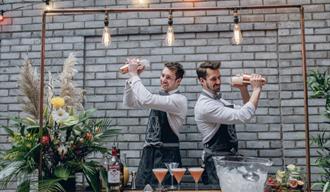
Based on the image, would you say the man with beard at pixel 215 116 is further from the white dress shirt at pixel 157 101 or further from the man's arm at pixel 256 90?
Result: the white dress shirt at pixel 157 101

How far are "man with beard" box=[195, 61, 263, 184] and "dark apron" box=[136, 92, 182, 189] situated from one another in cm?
31

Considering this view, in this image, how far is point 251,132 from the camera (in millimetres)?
4211

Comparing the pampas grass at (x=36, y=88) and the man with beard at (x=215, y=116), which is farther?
the pampas grass at (x=36, y=88)

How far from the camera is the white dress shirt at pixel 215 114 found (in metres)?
3.52

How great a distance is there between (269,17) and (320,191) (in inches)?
77.1

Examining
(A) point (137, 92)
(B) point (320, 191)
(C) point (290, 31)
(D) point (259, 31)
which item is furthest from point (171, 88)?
(B) point (320, 191)

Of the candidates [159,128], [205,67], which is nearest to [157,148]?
[159,128]

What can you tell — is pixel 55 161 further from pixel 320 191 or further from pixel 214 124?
pixel 320 191

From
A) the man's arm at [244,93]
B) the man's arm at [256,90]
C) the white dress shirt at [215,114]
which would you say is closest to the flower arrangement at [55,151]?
the white dress shirt at [215,114]

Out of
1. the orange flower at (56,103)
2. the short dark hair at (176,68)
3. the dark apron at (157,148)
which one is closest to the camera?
the orange flower at (56,103)

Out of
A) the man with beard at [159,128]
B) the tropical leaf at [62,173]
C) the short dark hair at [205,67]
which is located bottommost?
the tropical leaf at [62,173]

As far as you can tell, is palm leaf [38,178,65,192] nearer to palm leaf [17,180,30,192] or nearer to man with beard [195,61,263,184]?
palm leaf [17,180,30,192]

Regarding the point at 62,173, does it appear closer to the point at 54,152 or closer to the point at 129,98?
the point at 54,152

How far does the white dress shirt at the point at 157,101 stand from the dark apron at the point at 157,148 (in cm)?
7
